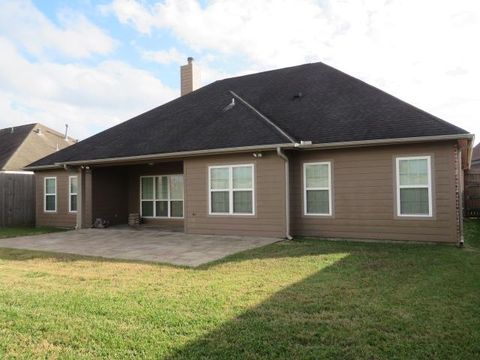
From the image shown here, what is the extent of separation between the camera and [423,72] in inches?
559

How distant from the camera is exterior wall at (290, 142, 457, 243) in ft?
29.8

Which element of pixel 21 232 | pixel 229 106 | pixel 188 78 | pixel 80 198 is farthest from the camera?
pixel 188 78

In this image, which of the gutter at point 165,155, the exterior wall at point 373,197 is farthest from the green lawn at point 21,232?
the exterior wall at point 373,197

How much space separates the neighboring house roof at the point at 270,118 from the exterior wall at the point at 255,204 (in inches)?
22.4

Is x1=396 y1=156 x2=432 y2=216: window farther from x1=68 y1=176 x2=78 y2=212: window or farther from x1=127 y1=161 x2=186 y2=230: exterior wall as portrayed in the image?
x1=68 y1=176 x2=78 y2=212: window

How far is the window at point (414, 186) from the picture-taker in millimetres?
9258

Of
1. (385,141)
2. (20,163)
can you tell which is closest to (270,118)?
(385,141)

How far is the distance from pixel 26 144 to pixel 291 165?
59.7 ft

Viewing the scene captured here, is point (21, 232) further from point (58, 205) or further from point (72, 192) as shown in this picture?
point (72, 192)

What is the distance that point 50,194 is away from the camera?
1566 cm

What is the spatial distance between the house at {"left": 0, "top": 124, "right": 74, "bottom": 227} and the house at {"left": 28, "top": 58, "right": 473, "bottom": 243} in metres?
2.88

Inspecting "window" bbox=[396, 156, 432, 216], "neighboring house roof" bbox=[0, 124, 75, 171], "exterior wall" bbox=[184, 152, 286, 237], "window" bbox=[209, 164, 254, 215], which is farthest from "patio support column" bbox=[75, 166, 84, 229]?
"window" bbox=[396, 156, 432, 216]

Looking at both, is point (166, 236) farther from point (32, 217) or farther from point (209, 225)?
point (32, 217)

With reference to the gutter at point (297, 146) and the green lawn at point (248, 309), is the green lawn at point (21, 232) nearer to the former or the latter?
the gutter at point (297, 146)
